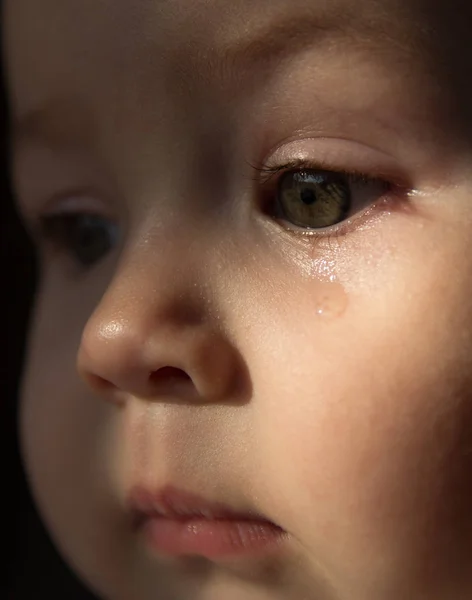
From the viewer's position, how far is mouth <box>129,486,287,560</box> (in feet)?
2.38

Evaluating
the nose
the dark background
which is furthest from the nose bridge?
the dark background

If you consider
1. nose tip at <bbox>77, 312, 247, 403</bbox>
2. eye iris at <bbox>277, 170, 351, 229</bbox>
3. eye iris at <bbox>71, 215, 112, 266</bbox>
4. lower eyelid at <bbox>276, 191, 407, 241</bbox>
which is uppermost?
eye iris at <bbox>71, 215, 112, 266</bbox>

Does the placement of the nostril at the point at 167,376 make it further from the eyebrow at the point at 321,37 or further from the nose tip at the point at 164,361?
the eyebrow at the point at 321,37

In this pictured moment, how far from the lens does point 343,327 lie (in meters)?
0.66

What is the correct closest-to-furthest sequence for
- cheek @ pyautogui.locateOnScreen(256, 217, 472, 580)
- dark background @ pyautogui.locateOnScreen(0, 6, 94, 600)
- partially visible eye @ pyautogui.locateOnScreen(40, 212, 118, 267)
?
cheek @ pyautogui.locateOnScreen(256, 217, 472, 580) < partially visible eye @ pyautogui.locateOnScreen(40, 212, 118, 267) < dark background @ pyautogui.locateOnScreen(0, 6, 94, 600)

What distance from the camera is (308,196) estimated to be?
720 mm

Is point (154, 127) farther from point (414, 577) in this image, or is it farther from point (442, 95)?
point (414, 577)

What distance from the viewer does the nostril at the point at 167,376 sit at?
72cm

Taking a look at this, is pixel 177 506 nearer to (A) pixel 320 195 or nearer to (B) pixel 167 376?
(B) pixel 167 376

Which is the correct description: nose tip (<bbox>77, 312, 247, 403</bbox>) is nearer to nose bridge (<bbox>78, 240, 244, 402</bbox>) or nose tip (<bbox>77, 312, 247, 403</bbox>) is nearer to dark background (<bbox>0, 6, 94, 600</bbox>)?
nose bridge (<bbox>78, 240, 244, 402</bbox>)

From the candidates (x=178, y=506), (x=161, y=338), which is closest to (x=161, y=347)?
(x=161, y=338)

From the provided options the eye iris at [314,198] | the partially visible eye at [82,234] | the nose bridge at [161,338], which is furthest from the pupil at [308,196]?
the partially visible eye at [82,234]

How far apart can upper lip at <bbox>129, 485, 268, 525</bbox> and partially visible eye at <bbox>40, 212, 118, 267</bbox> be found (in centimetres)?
26

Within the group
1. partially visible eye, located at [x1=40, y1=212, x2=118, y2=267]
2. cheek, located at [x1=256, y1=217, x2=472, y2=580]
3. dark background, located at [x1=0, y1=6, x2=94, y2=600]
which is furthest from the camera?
dark background, located at [x1=0, y1=6, x2=94, y2=600]
